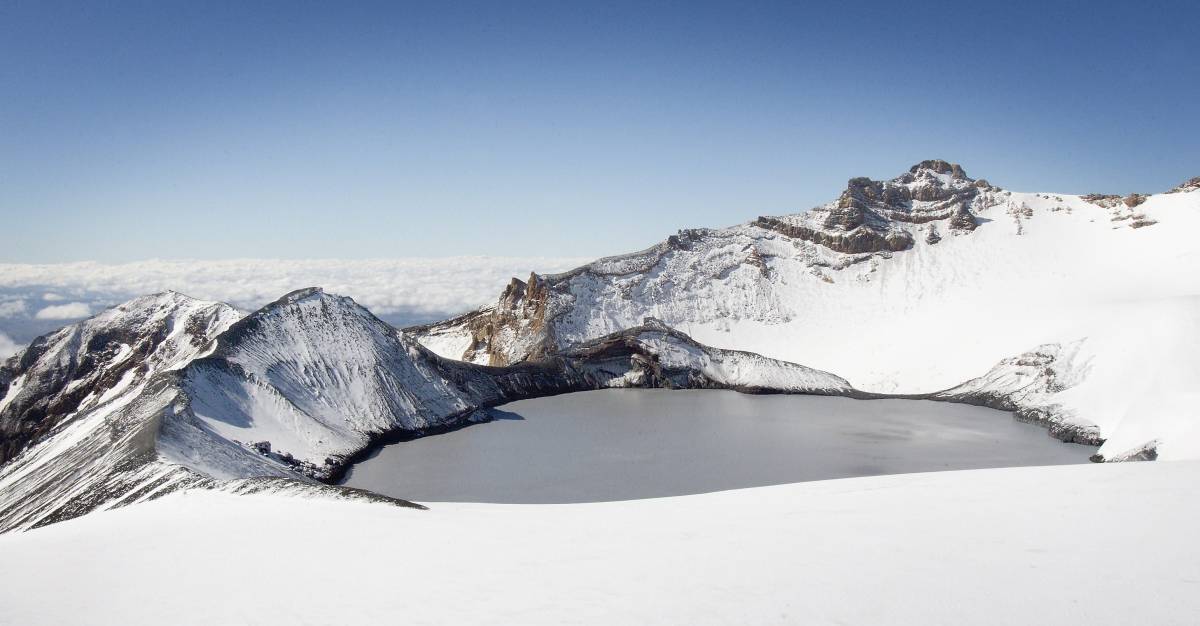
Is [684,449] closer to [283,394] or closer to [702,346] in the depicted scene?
[283,394]

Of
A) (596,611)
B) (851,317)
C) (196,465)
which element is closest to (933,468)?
(596,611)

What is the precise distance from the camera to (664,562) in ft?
32.9

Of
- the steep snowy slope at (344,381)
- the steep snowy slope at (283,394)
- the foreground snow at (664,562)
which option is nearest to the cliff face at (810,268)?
the steep snowy slope at (344,381)

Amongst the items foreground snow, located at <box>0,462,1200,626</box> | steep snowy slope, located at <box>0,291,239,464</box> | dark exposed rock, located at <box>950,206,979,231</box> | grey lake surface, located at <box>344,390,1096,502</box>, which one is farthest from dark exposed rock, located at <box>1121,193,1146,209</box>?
steep snowy slope, located at <box>0,291,239,464</box>

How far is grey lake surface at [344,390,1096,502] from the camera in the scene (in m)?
24.7

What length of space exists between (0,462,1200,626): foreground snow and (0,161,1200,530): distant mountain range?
5.21 metres

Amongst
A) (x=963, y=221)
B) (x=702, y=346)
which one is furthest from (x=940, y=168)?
(x=702, y=346)

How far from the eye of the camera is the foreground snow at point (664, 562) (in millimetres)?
8242

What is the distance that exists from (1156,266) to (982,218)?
16.2 meters

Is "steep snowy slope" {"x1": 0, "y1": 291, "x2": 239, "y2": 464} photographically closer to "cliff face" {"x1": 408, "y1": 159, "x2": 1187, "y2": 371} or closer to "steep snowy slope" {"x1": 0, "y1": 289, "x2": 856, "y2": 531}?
"steep snowy slope" {"x1": 0, "y1": 289, "x2": 856, "y2": 531}

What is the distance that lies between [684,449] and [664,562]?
20507mm

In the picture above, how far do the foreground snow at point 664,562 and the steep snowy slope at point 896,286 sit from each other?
29250 millimetres

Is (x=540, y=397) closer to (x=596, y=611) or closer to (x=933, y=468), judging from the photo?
(x=933, y=468)

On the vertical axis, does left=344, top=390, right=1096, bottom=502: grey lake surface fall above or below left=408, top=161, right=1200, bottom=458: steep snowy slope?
below
